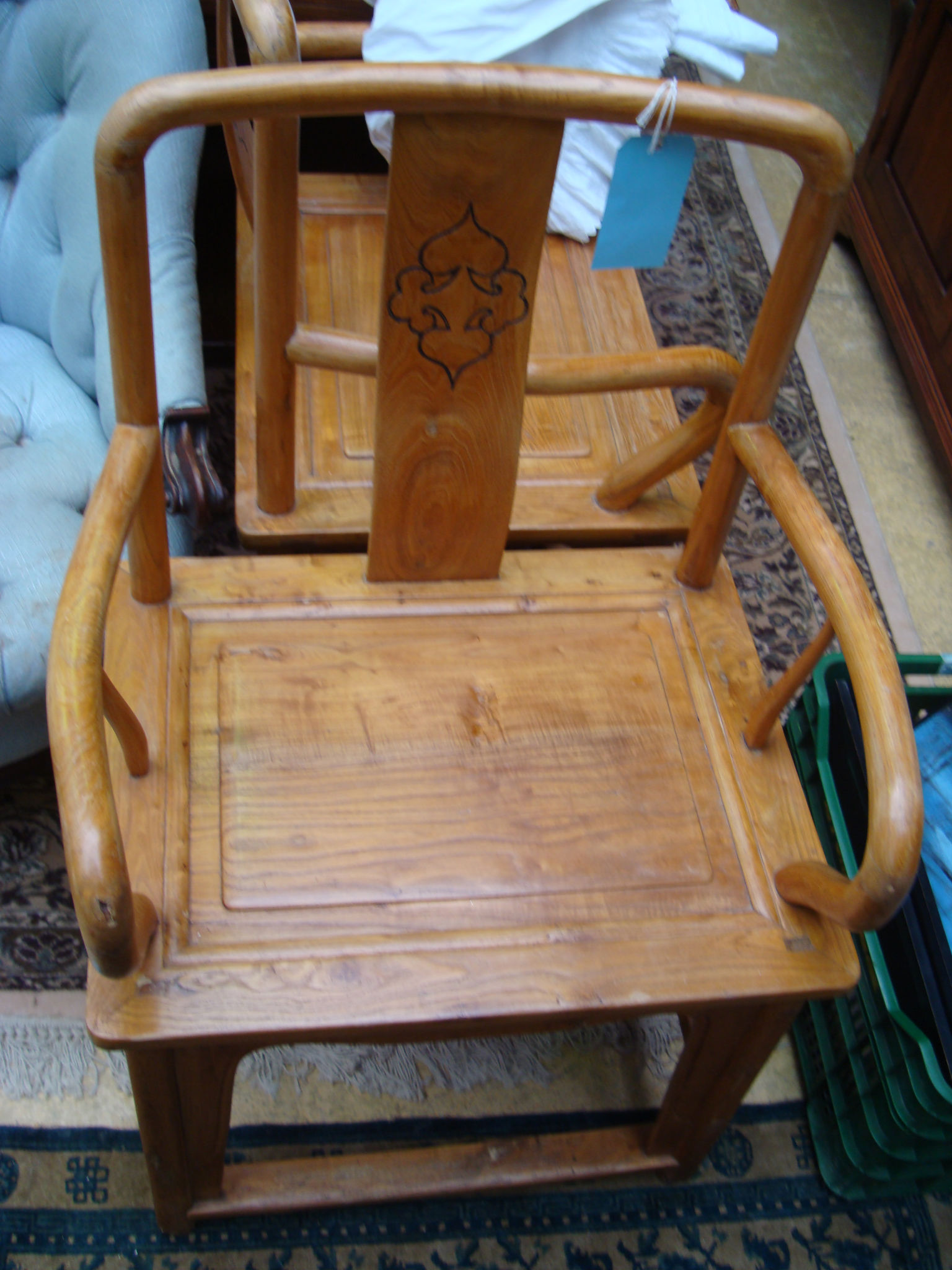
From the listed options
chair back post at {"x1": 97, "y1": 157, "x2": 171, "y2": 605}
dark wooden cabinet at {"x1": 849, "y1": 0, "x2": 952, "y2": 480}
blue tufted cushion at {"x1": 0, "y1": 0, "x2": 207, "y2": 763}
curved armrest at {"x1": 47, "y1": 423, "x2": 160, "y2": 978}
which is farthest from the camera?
dark wooden cabinet at {"x1": 849, "y1": 0, "x2": 952, "y2": 480}

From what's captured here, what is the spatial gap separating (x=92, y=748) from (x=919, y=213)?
78.5 inches

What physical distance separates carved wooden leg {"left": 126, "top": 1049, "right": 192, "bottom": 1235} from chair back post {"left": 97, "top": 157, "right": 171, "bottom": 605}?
474 mm

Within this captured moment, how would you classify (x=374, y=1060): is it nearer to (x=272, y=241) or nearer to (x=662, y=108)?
(x=272, y=241)

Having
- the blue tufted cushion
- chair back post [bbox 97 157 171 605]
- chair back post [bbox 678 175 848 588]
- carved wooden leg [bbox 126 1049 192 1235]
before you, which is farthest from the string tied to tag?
carved wooden leg [bbox 126 1049 192 1235]

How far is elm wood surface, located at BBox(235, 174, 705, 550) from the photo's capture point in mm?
1310

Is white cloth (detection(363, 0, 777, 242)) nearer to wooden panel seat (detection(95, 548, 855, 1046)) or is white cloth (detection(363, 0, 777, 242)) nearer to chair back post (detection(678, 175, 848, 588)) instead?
chair back post (detection(678, 175, 848, 588))

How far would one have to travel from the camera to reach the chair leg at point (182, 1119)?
0.95 m

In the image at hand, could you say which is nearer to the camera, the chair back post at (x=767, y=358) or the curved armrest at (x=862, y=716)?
the curved armrest at (x=862, y=716)

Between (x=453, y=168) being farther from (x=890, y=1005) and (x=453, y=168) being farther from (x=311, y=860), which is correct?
(x=890, y=1005)

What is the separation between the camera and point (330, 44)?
3.63 ft

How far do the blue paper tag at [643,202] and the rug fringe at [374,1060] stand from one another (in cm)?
90

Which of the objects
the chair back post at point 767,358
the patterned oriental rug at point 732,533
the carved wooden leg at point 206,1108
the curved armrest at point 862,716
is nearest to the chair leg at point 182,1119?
the carved wooden leg at point 206,1108

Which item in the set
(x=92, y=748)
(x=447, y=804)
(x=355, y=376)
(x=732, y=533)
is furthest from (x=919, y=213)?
(x=92, y=748)

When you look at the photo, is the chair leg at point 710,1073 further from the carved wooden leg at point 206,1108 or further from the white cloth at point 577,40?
the white cloth at point 577,40
